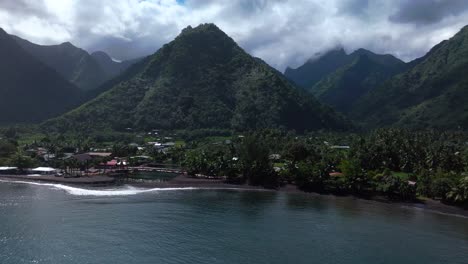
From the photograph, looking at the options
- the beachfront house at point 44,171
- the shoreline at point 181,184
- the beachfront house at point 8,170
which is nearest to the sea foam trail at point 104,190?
the shoreline at point 181,184

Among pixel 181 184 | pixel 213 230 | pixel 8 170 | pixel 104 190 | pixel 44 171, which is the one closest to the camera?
pixel 213 230

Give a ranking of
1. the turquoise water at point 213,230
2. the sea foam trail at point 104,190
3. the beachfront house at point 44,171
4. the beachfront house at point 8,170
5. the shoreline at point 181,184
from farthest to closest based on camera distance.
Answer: the beachfront house at point 8,170 → the beachfront house at point 44,171 → the shoreline at point 181,184 → the sea foam trail at point 104,190 → the turquoise water at point 213,230

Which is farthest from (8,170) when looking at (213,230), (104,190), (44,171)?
(213,230)

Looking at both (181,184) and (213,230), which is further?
(181,184)

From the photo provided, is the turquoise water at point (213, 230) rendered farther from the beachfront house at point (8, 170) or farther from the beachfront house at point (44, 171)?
the beachfront house at point (8, 170)

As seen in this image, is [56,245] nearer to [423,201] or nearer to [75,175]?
[75,175]

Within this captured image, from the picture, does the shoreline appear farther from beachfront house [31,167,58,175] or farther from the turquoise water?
beachfront house [31,167,58,175]

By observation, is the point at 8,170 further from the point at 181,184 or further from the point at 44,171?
the point at 181,184

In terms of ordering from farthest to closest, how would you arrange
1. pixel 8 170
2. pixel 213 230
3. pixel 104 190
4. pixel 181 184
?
1. pixel 8 170
2. pixel 181 184
3. pixel 104 190
4. pixel 213 230

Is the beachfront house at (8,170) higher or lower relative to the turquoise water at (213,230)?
higher

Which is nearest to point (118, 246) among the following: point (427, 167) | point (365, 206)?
point (365, 206)
